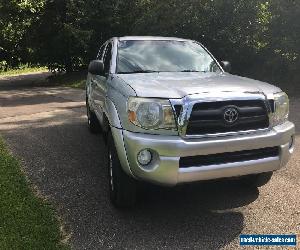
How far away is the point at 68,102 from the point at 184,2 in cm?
636

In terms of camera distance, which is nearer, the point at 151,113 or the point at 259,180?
the point at 151,113

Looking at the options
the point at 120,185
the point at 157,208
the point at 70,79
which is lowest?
the point at 70,79

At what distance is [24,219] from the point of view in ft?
13.6

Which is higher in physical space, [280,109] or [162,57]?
[162,57]

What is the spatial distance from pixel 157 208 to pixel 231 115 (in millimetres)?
1396

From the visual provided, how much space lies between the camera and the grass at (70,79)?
20.4 meters

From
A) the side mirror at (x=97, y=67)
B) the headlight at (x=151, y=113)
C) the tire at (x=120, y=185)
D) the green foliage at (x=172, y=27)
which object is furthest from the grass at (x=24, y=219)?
the green foliage at (x=172, y=27)

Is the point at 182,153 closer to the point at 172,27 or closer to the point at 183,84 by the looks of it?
the point at 183,84

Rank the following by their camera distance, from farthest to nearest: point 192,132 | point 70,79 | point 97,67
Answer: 1. point 70,79
2. point 97,67
3. point 192,132

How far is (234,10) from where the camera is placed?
14320mm

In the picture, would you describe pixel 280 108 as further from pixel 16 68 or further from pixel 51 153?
pixel 16 68

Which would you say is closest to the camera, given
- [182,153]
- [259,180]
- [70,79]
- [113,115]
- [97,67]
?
[182,153]

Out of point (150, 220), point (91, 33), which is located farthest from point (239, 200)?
point (91, 33)

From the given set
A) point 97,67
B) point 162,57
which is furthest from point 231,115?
point 97,67
